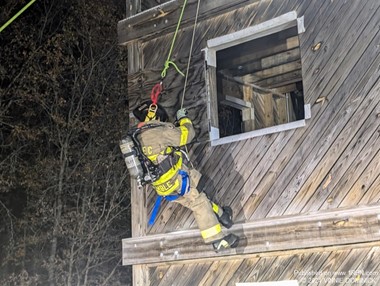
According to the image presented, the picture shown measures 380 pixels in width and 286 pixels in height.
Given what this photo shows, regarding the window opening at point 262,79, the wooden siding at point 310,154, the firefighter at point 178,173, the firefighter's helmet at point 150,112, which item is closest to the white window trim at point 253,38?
the wooden siding at point 310,154

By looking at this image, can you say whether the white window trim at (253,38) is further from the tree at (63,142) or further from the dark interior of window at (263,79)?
the tree at (63,142)

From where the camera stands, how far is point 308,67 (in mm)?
6664

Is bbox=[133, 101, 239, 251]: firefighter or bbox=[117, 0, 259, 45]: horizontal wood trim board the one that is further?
bbox=[117, 0, 259, 45]: horizontal wood trim board

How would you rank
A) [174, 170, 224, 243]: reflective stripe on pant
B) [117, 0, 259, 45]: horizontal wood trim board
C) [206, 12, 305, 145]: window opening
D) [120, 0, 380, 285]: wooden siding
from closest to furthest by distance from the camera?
[120, 0, 380, 285]: wooden siding → [174, 170, 224, 243]: reflective stripe on pant → [117, 0, 259, 45]: horizontal wood trim board → [206, 12, 305, 145]: window opening

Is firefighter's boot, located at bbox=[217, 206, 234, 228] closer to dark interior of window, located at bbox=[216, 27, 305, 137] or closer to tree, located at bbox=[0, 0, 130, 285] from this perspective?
dark interior of window, located at bbox=[216, 27, 305, 137]

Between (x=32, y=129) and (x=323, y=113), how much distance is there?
34.9 ft

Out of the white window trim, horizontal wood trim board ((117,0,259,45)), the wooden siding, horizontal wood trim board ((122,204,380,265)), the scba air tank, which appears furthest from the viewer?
horizontal wood trim board ((117,0,259,45))

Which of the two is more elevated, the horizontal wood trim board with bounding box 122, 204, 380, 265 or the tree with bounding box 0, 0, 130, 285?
the tree with bounding box 0, 0, 130, 285

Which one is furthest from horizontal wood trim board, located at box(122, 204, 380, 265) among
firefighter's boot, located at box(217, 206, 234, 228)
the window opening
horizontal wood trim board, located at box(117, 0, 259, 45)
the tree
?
the tree

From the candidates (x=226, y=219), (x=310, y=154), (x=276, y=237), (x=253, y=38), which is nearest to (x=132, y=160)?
(x=226, y=219)

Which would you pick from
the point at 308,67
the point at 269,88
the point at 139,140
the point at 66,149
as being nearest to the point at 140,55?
the point at 139,140

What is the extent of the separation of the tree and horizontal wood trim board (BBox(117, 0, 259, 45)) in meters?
7.33

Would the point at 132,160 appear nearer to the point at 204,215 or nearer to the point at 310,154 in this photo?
the point at 204,215

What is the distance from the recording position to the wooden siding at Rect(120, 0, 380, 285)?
6082 millimetres
